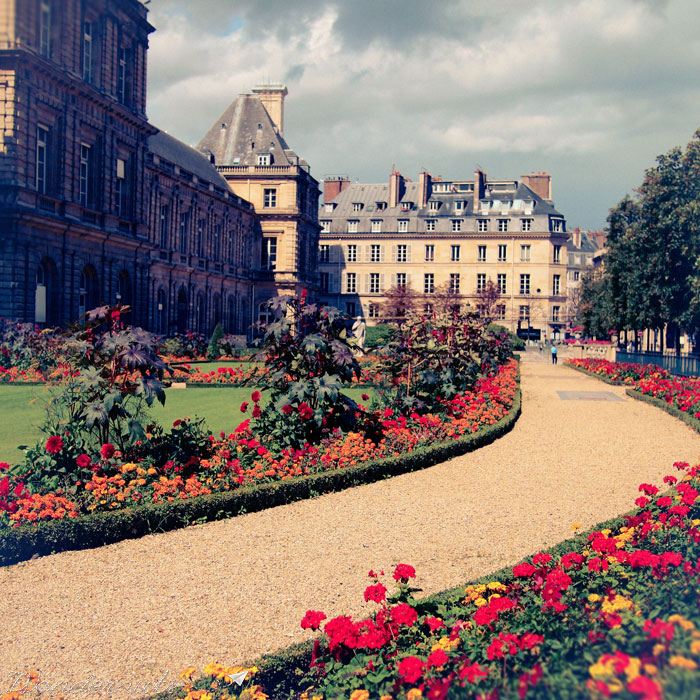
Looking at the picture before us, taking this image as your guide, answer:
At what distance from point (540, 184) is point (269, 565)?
69525 millimetres

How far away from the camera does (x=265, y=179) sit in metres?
51.7

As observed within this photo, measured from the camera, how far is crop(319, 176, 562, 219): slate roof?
67188mm

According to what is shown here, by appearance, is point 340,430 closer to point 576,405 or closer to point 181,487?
point 181,487

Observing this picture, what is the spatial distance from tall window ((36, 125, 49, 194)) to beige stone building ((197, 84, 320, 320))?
26.8 metres

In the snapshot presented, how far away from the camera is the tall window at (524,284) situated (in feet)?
220

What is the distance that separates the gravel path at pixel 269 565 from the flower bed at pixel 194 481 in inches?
6.5

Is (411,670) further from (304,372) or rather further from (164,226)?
(164,226)

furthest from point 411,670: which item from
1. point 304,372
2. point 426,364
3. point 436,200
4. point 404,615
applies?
point 436,200

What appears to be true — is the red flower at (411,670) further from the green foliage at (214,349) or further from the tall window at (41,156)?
the green foliage at (214,349)

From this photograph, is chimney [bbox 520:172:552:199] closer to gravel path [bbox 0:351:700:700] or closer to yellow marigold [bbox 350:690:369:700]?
gravel path [bbox 0:351:700:700]

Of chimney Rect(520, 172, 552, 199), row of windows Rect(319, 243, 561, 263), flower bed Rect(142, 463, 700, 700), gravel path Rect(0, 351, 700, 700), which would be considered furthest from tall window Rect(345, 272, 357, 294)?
flower bed Rect(142, 463, 700, 700)

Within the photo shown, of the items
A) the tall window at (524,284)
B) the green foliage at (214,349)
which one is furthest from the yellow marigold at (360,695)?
the tall window at (524,284)

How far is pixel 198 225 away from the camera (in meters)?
43.0

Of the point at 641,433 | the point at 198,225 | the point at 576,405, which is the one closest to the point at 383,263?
the point at 198,225
